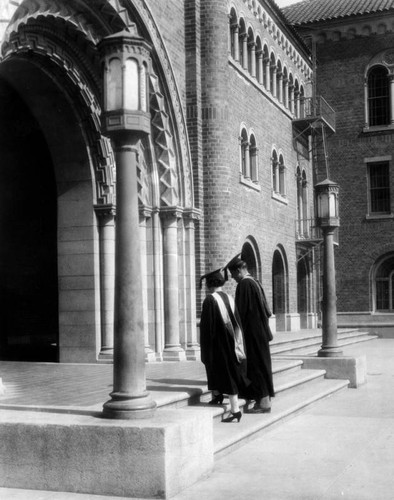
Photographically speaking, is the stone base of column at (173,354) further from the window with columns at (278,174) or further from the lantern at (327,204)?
the window with columns at (278,174)

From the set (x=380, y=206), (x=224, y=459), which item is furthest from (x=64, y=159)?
A: (x=380, y=206)

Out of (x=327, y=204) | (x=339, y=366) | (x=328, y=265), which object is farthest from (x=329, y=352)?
(x=327, y=204)

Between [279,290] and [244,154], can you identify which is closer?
[244,154]

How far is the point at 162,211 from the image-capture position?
15141 mm

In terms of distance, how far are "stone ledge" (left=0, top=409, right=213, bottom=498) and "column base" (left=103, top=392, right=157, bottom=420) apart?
0.08 meters

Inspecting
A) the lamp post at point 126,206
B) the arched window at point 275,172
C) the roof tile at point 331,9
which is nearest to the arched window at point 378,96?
the roof tile at point 331,9

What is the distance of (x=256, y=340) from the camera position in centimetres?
955

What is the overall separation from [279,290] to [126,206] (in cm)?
1906

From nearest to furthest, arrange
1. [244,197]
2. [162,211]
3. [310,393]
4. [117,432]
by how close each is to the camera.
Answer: [117,432], [310,393], [162,211], [244,197]

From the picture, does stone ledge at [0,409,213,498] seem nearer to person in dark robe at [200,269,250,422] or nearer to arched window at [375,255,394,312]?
person in dark robe at [200,269,250,422]

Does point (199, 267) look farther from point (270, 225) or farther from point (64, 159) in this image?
point (270, 225)

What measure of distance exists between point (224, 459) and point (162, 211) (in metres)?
8.11

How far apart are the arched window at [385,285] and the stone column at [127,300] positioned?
2518 centimetres

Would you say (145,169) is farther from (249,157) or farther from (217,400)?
(249,157)
